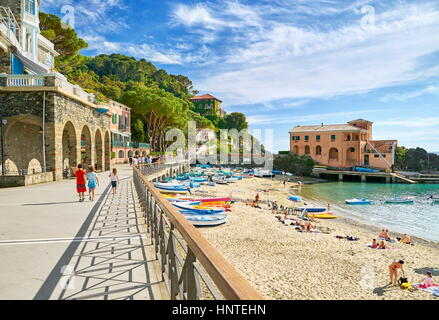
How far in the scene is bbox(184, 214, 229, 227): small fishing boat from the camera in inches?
729

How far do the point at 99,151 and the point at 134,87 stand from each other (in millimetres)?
34436

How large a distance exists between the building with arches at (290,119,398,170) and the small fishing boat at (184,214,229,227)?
51352 mm

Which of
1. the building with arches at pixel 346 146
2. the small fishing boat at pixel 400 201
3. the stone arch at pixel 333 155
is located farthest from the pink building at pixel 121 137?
the stone arch at pixel 333 155

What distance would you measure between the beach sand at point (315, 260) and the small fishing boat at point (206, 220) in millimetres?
384

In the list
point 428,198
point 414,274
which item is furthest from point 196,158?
point 414,274

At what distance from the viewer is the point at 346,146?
6325 cm

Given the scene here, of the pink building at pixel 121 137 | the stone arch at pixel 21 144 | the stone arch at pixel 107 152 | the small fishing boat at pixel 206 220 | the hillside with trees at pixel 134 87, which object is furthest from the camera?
the pink building at pixel 121 137

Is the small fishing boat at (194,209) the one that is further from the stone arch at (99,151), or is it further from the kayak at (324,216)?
the stone arch at (99,151)

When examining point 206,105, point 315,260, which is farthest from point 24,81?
point 206,105

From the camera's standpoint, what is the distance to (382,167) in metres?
61.1

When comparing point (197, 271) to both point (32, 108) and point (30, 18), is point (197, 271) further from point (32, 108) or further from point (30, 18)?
point (30, 18)

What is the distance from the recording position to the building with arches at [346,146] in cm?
6147
